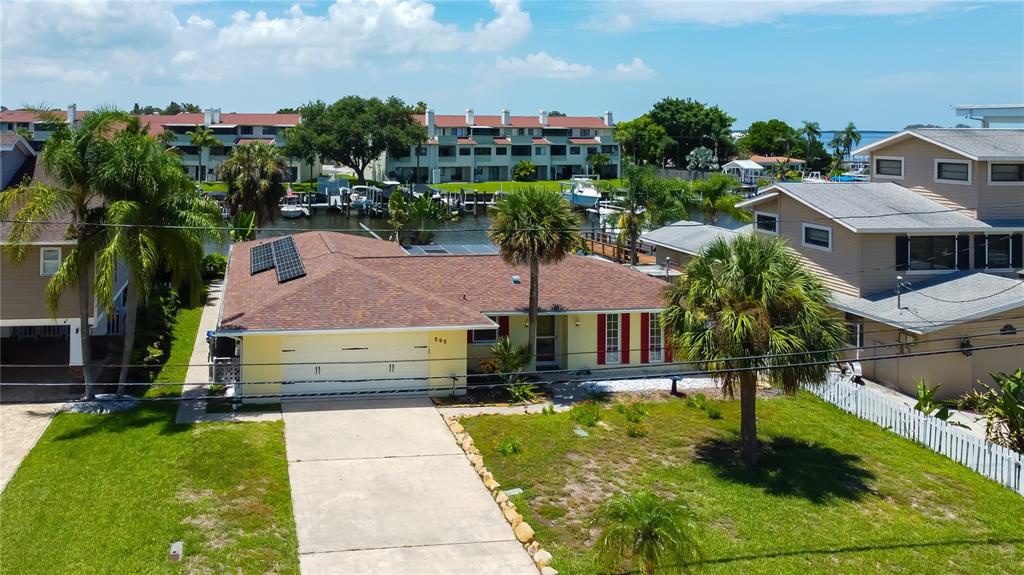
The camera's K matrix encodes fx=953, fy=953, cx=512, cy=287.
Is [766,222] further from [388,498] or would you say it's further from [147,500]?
[147,500]

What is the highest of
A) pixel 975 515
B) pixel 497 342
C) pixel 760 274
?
pixel 760 274

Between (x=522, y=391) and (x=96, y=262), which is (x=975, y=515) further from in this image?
(x=96, y=262)

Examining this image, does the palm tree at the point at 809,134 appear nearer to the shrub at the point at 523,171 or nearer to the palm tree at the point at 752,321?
the shrub at the point at 523,171

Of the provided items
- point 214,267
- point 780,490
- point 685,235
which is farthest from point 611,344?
point 214,267

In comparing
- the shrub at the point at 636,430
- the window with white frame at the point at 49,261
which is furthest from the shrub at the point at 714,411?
the window with white frame at the point at 49,261

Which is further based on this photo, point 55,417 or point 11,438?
point 55,417

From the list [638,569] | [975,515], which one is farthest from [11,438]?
[975,515]

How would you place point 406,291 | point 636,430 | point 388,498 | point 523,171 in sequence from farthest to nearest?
point 523,171, point 406,291, point 636,430, point 388,498
